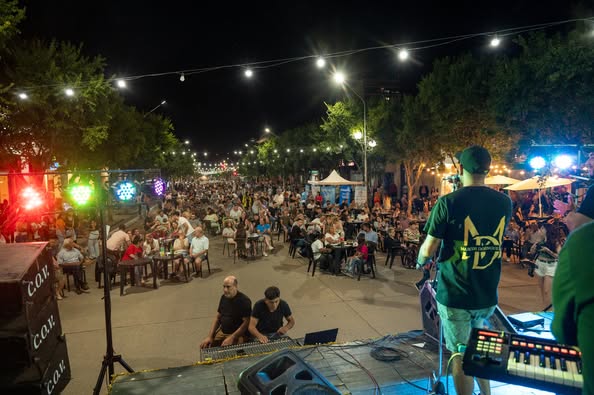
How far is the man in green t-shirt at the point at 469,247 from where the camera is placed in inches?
112

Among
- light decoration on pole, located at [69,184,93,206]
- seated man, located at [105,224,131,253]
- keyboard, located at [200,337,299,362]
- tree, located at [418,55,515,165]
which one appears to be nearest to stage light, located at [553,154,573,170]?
keyboard, located at [200,337,299,362]

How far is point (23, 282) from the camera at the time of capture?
3.11m

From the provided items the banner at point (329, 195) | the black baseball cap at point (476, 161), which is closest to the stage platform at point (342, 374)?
the black baseball cap at point (476, 161)

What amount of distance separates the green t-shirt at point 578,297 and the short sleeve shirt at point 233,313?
4.64m

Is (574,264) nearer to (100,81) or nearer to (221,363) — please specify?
(221,363)

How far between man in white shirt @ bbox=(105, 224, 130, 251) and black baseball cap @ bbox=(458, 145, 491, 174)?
10496mm

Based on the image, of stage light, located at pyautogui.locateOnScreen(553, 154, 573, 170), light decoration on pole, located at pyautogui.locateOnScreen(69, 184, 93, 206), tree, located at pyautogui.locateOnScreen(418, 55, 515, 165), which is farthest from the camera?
tree, located at pyautogui.locateOnScreen(418, 55, 515, 165)

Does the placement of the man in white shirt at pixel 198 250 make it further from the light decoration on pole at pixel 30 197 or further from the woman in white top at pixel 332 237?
the light decoration on pole at pixel 30 197

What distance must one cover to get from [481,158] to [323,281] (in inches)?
301

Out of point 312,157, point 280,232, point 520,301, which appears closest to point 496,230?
point 520,301

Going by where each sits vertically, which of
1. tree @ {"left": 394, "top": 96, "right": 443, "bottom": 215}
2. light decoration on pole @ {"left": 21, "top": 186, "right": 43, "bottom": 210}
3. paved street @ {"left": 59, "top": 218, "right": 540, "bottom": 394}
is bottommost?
paved street @ {"left": 59, "top": 218, "right": 540, "bottom": 394}

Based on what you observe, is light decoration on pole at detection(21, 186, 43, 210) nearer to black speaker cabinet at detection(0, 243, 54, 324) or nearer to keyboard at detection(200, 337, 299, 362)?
black speaker cabinet at detection(0, 243, 54, 324)

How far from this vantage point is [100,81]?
1363 centimetres

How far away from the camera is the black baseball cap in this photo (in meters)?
2.88
